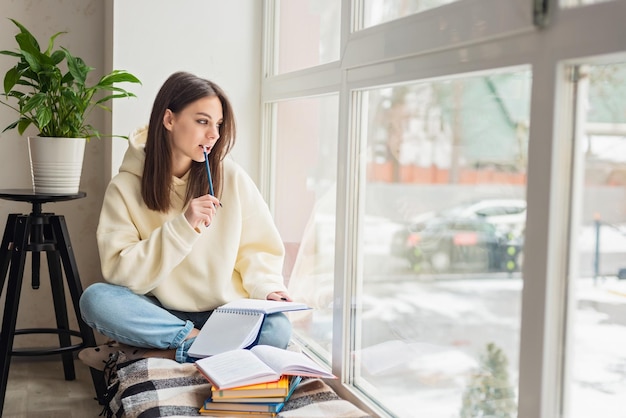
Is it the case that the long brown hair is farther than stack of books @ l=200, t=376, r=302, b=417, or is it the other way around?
the long brown hair

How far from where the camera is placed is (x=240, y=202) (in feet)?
8.17

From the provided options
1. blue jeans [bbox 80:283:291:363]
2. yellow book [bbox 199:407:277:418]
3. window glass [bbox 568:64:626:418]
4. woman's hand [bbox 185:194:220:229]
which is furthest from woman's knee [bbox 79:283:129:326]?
window glass [bbox 568:64:626:418]

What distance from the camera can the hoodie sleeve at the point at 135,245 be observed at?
2.27 metres

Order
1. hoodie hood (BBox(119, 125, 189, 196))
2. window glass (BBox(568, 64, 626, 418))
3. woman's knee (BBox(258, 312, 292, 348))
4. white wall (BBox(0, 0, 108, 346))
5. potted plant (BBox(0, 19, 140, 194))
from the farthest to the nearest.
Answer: white wall (BBox(0, 0, 108, 346)), potted plant (BBox(0, 19, 140, 194)), hoodie hood (BBox(119, 125, 189, 196)), woman's knee (BBox(258, 312, 292, 348)), window glass (BBox(568, 64, 626, 418))

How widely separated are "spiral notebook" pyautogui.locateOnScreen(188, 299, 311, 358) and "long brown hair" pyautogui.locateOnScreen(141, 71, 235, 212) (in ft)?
1.34

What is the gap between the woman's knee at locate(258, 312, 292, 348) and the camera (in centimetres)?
221

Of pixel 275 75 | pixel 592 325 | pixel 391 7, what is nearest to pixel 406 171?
pixel 391 7

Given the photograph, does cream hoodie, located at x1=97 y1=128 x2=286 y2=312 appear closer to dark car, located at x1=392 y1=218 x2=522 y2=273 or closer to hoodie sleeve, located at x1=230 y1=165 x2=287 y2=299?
hoodie sleeve, located at x1=230 y1=165 x2=287 y2=299

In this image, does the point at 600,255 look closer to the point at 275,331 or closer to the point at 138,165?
the point at 275,331

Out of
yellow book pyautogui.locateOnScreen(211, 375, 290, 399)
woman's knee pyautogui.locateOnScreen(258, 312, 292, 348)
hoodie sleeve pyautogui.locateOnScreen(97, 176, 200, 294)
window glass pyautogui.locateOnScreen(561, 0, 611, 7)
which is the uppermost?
window glass pyautogui.locateOnScreen(561, 0, 611, 7)

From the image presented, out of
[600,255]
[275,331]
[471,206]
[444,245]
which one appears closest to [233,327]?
[275,331]

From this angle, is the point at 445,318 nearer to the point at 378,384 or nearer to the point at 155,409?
the point at 378,384

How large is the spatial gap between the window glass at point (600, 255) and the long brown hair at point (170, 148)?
1.37 m

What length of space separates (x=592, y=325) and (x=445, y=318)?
0.45 m
